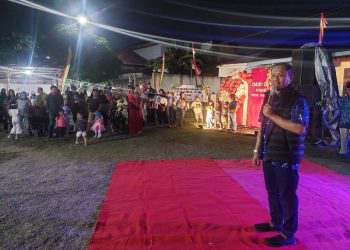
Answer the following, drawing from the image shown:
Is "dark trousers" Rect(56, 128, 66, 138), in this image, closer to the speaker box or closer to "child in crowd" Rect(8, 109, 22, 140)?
"child in crowd" Rect(8, 109, 22, 140)

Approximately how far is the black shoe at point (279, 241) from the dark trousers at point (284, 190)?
0.05m

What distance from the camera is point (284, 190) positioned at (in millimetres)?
3467

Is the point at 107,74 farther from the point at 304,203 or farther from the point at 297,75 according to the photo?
the point at 304,203

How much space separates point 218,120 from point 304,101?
11.3 meters

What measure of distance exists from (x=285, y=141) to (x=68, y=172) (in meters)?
4.80

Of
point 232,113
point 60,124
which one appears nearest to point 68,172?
point 60,124

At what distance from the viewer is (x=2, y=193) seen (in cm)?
561

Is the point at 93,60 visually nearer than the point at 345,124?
No

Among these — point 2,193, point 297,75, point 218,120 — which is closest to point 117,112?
point 218,120

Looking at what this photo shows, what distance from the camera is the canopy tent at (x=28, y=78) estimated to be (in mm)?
16484

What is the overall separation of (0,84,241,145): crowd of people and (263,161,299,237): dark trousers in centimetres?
747

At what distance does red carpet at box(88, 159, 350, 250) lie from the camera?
3734 millimetres

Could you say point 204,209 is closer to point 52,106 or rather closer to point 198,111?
point 52,106

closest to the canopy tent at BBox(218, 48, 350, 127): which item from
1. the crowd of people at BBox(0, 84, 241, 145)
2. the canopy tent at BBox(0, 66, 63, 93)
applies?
the crowd of people at BBox(0, 84, 241, 145)
